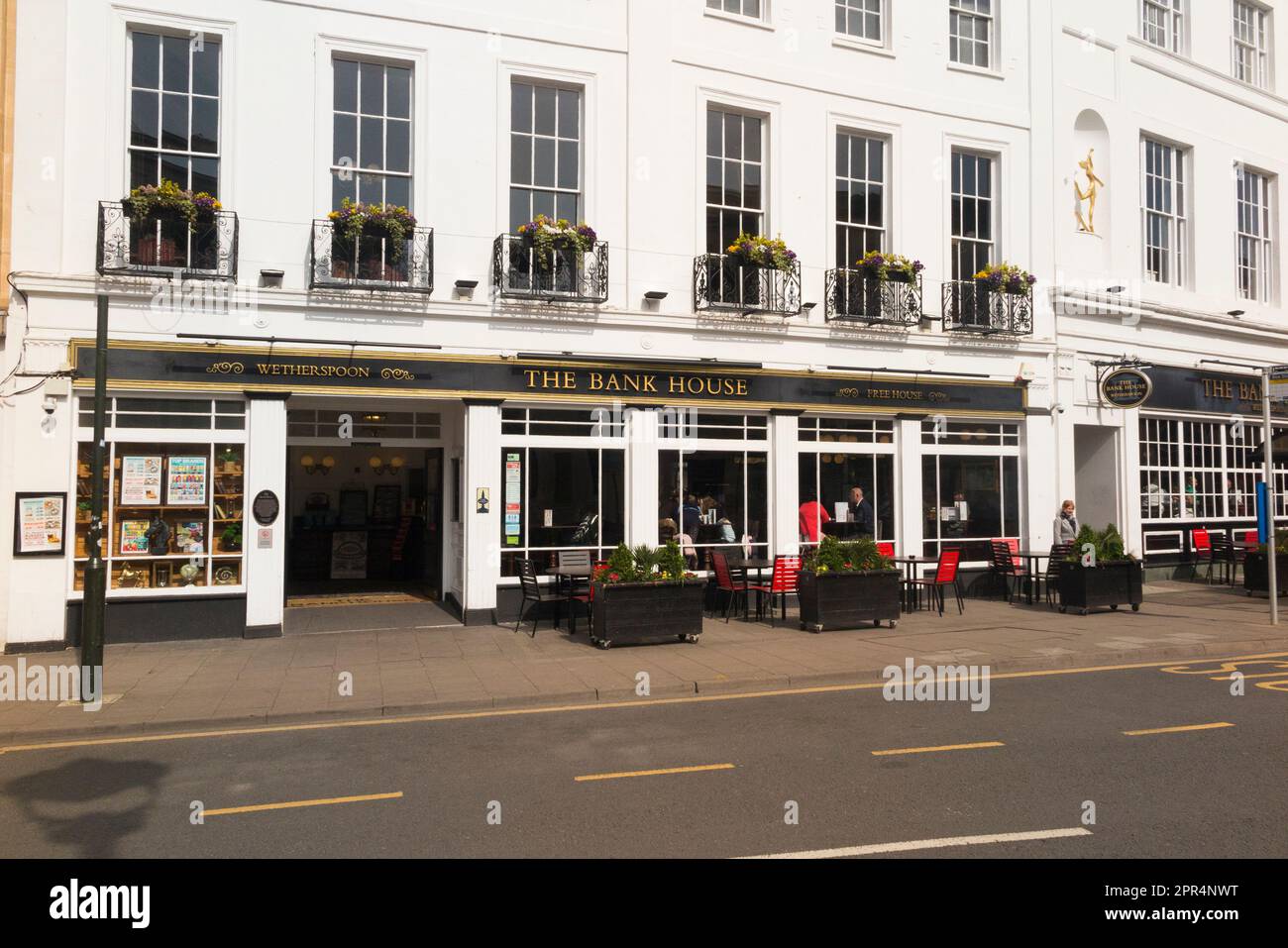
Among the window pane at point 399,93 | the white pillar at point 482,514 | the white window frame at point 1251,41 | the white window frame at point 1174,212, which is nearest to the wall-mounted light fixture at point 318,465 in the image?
the white pillar at point 482,514

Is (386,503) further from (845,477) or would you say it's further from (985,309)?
(985,309)

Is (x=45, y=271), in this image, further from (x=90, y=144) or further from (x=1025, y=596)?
(x=1025, y=596)

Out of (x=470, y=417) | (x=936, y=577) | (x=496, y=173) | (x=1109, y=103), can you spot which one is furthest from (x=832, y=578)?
(x=1109, y=103)

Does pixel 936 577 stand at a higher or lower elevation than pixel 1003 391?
lower

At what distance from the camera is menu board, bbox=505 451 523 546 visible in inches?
567

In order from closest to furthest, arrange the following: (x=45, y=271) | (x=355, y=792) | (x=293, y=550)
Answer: (x=355, y=792), (x=45, y=271), (x=293, y=550)

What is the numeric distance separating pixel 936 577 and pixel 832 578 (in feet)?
9.69

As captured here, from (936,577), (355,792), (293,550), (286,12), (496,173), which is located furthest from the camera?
(293,550)

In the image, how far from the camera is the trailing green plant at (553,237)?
14336 mm

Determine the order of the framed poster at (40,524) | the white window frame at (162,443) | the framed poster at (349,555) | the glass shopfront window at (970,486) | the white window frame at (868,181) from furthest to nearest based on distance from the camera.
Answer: the framed poster at (349,555)
the glass shopfront window at (970,486)
the white window frame at (868,181)
the white window frame at (162,443)
the framed poster at (40,524)

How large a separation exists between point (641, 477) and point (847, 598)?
3838mm

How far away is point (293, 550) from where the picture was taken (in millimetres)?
19625

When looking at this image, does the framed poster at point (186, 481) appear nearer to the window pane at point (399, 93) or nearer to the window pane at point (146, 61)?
the window pane at point (146, 61)

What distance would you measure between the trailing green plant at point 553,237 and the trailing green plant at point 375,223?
1815 millimetres
